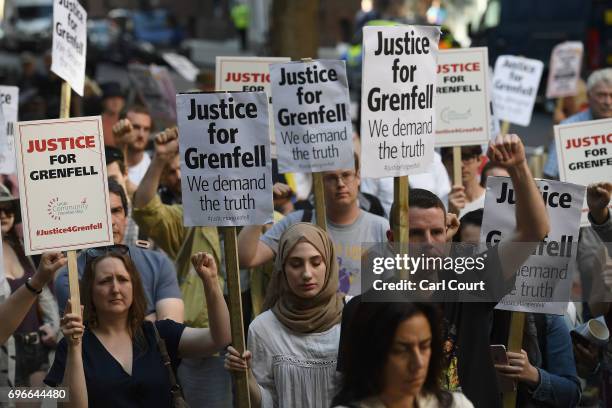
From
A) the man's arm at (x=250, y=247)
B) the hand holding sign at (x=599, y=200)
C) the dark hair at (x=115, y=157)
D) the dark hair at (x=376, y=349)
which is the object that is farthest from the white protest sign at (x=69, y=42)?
the dark hair at (x=376, y=349)

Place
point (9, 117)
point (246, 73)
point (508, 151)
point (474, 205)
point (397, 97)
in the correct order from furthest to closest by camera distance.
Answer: point (9, 117) → point (246, 73) → point (474, 205) → point (397, 97) → point (508, 151)

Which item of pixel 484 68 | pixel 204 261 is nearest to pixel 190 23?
pixel 484 68

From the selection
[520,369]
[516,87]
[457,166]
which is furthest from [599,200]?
Answer: [516,87]

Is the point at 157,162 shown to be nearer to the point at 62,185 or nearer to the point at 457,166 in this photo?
the point at 62,185

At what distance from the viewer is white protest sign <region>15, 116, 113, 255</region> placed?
627 centimetres

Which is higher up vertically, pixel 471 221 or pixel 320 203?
pixel 320 203

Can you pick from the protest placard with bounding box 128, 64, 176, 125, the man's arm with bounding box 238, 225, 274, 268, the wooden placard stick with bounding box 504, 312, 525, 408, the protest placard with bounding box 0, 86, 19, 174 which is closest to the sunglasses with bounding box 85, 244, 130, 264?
the man's arm with bounding box 238, 225, 274, 268

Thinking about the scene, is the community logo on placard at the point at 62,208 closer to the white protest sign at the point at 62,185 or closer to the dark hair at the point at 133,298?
the white protest sign at the point at 62,185

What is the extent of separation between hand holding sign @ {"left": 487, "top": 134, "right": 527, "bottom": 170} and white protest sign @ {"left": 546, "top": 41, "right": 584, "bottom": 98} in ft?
27.4

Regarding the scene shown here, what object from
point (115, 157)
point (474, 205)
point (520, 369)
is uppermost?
point (115, 157)

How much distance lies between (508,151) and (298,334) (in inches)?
46.9

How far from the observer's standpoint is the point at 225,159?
646 cm

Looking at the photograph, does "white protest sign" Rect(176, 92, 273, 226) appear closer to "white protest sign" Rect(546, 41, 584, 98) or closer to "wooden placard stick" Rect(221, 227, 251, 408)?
"wooden placard stick" Rect(221, 227, 251, 408)

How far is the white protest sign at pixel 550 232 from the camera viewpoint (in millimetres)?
6008
